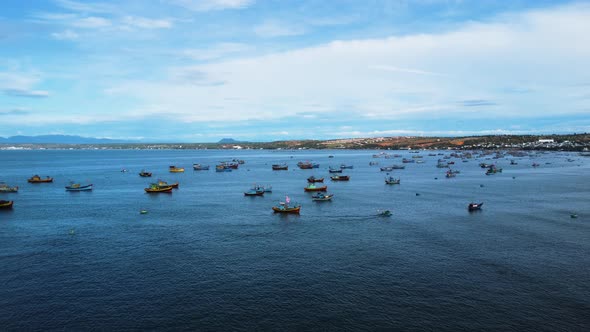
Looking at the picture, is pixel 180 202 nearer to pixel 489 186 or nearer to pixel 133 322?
pixel 133 322

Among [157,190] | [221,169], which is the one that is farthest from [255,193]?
[221,169]

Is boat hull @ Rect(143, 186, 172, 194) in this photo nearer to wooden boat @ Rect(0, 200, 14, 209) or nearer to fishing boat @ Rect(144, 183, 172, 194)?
fishing boat @ Rect(144, 183, 172, 194)

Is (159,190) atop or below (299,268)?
atop

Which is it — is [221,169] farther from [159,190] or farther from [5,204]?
[5,204]

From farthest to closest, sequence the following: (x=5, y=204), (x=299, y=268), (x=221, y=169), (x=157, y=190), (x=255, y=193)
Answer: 1. (x=221, y=169)
2. (x=157, y=190)
3. (x=255, y=193)
4. (x=5, y=204)
5. (x=299, y=268)

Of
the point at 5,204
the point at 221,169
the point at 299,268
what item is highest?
the point at 221,169

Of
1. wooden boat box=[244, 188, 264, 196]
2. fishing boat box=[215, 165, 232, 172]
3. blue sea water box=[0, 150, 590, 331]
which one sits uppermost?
fishing boat box=[215, 165, 232, 172]

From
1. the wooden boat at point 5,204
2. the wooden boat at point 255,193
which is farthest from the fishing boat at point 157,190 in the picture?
the wooden boat at point 5,204

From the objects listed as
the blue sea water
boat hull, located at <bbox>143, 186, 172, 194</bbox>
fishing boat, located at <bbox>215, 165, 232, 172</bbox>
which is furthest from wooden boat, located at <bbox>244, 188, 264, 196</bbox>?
fishing boat, located at <bbox>215, 165, 232, 172</bbox>

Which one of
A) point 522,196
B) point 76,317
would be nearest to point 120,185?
point 76,317
